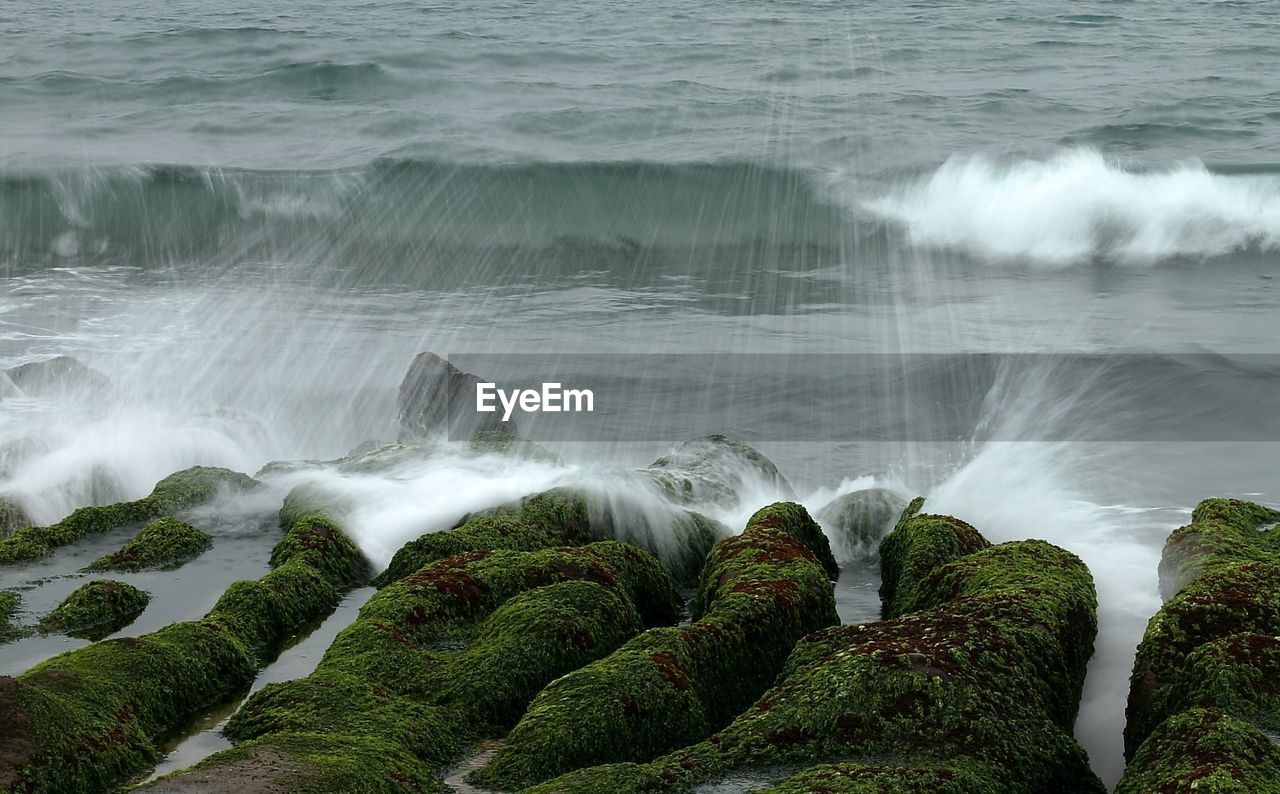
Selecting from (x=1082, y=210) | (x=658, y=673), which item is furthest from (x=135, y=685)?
(x=1082, y=210)

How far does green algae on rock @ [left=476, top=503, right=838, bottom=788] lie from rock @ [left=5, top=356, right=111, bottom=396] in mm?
7899

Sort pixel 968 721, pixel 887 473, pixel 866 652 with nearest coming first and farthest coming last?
pixel 968 721, pixel 866 652, pixel 887 473

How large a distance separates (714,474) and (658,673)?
4.72m

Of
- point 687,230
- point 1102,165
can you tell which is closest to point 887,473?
point 687,230

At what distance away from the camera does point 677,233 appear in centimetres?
2453

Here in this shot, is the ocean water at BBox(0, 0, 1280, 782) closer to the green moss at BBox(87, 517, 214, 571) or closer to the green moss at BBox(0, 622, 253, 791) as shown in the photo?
the green moss at BBox(87, 517, 214, 571)

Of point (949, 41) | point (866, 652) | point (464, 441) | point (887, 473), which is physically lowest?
point (887, 473)

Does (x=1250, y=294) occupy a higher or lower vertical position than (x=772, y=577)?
lower

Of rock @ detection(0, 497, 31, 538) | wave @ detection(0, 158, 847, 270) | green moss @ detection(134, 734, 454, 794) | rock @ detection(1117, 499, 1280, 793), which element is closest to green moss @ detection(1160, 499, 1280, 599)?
rock @ detection(1117, 499, 1280, 793)

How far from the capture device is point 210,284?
21.2 m

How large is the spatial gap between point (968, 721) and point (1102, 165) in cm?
2286

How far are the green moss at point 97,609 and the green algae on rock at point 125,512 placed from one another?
3.27ft

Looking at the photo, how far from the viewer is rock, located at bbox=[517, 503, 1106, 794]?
15.4 ft

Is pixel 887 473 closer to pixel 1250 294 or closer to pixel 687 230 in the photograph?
pixel 1250 294
